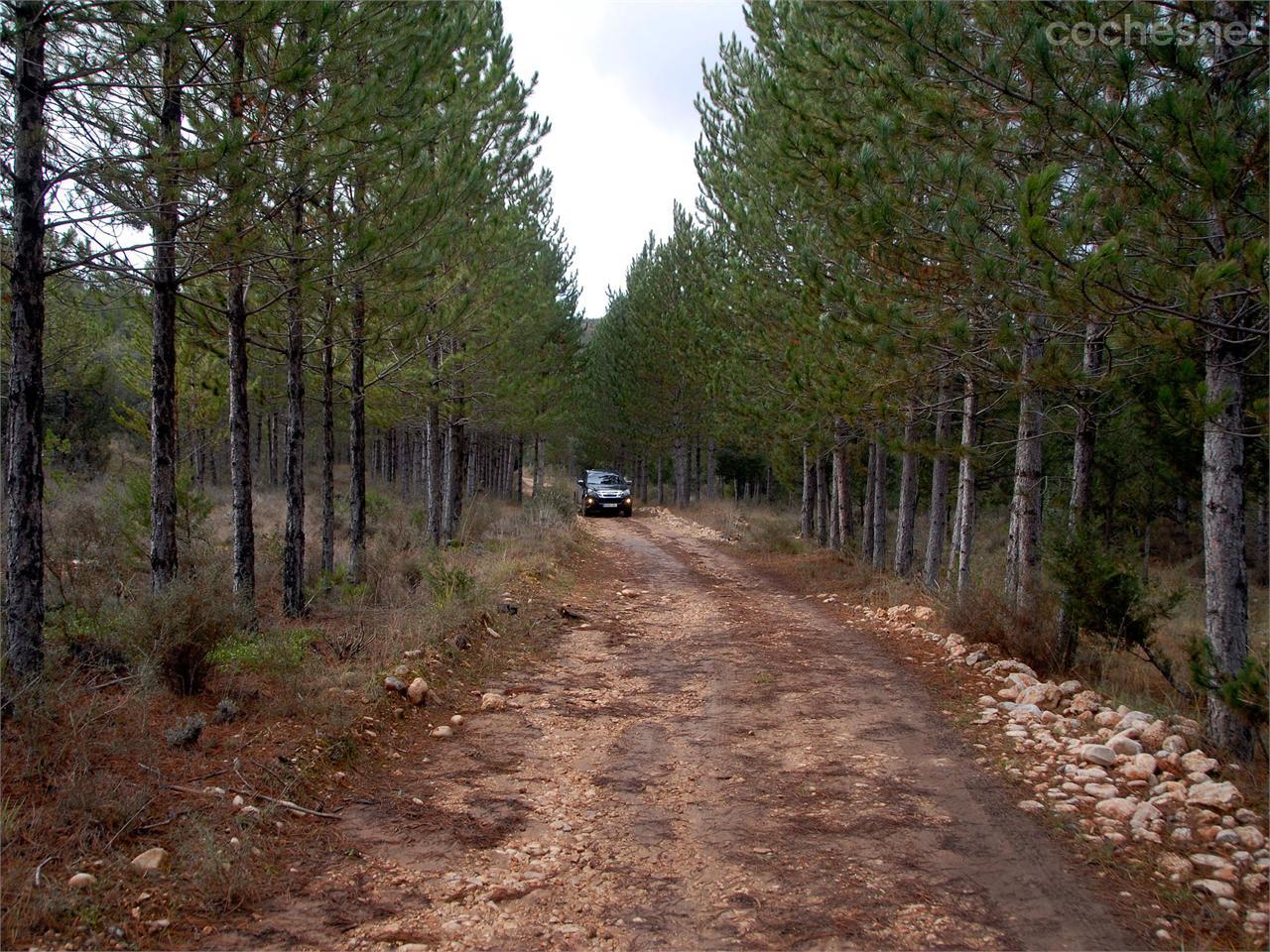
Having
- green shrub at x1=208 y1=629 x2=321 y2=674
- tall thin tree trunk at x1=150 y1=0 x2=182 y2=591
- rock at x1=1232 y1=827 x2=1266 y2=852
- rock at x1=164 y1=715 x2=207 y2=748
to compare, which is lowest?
rock at x1=1232 y1=827 x2=1266 y2=852

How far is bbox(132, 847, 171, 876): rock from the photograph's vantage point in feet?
11.7

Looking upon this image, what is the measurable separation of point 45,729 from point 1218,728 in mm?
7021

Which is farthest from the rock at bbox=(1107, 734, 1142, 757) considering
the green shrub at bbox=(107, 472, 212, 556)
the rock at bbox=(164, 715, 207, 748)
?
the green shrub at bbox=(107, 472, 212, 556)

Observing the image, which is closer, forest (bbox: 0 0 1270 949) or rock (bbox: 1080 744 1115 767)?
forest (bbox: 0 0 1270 949)

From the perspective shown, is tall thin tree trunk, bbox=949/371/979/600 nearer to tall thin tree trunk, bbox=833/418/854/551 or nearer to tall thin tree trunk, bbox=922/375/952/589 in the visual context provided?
tall thin tree trunk, bbox=922/375/952/589

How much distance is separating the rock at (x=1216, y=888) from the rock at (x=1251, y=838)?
1.31 ft

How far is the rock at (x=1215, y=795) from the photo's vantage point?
4266mm

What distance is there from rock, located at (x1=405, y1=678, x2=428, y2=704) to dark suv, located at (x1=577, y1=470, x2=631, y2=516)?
2479 centimetres

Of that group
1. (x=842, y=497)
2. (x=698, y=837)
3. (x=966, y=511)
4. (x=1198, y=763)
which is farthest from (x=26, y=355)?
(x=842, y=497)

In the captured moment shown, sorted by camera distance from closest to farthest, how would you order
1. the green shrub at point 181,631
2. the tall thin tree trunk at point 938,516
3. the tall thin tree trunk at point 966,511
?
the green shrub at point 181,631, the tall thin tree trunk at point 966,511, the tall thin tree trunk at point 938,516

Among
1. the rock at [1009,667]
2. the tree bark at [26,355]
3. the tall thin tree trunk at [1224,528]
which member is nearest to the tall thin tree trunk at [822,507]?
the rock at [1009,667]

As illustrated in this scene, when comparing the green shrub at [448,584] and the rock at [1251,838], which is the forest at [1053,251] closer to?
the rock at [1251,838]

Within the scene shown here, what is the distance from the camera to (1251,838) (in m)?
3.90

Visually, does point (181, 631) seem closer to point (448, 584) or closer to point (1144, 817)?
point (448, 584)
